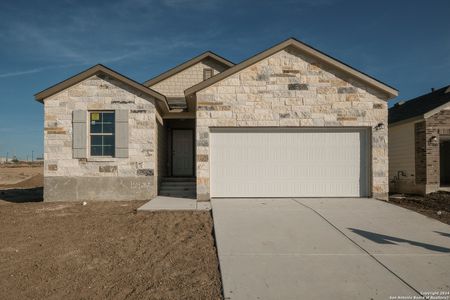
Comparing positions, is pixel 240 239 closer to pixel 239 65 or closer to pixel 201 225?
pixel 201 225

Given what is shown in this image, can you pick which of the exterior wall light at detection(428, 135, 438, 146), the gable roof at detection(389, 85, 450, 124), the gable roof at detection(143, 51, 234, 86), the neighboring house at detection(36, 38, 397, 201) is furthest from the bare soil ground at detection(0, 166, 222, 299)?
the gable roof at detection(389, 85, 450, 124)

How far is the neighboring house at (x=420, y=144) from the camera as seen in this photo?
1283cm

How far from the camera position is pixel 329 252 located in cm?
535

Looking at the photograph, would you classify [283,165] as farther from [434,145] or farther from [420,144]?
[434,145]

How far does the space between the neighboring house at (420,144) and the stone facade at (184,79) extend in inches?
358

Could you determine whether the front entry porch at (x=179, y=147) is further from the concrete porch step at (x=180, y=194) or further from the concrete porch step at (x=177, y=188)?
the concrete porch step at (x=180, y=194)

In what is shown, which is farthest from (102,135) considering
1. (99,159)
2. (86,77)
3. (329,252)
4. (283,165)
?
(329,252)

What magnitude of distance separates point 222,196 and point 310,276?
6.11 metres

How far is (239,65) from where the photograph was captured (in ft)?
33.4

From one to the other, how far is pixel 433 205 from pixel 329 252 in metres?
6.87

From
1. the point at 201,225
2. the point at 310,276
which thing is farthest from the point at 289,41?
the point at 310,276

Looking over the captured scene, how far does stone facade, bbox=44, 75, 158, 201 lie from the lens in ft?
35.5

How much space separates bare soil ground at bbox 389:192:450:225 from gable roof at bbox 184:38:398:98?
358 cm

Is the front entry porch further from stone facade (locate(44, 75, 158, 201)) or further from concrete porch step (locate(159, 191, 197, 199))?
stone facade (locate(44, 75, 158, 201))
